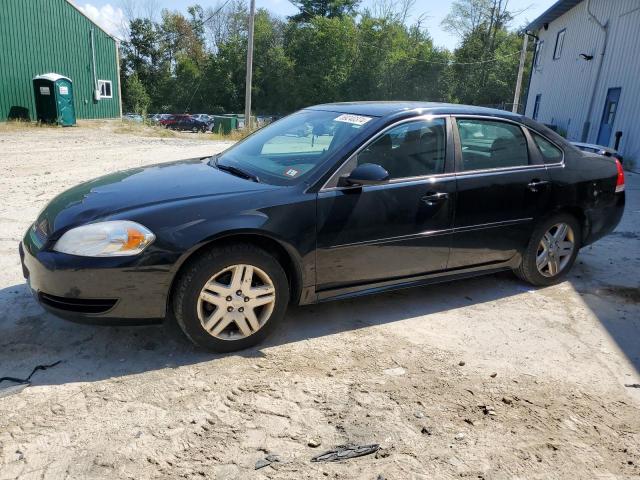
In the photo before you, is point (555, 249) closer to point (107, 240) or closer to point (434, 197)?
point (434, 197)

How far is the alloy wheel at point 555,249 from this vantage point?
178 inches

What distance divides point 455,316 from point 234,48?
56267 millimetres

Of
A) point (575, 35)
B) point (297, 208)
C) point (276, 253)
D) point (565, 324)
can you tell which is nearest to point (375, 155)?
point (297, 208)

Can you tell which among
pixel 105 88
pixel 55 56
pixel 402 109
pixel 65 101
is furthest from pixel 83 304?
pixel 105 88

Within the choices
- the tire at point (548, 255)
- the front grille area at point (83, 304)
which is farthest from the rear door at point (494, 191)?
the front grille area at point (83, 304)

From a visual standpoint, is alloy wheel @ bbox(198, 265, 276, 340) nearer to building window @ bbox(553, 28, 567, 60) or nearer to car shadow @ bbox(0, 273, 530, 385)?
car shadow @ bbox(0, 273, 530, 385)

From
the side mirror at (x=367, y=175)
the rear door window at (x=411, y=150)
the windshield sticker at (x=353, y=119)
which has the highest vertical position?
the windshield sticker at (x=353, y=119)

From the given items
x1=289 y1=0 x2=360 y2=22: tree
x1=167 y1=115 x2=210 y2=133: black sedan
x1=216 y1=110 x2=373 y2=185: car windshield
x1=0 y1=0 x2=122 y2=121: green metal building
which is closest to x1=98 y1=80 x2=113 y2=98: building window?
x1=0 y1=0 x2=122 y2=121: green metal building

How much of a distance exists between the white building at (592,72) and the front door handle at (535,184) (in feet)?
37.6

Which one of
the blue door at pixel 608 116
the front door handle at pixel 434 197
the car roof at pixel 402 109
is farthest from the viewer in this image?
the blue door at pixel 608 116

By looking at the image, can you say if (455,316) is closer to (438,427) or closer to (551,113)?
(438,427)

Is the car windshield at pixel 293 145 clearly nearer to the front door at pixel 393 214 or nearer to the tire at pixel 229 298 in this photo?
the front door at pixel 393 214

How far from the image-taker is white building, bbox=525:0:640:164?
47.6 feet

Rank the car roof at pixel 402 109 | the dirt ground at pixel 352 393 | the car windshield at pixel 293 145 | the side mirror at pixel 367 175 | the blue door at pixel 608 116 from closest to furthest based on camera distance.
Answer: the dirt ground at pixel 352 393
the side mirror at pixel 367 175
the car windshield at pixel 293 145
the car roof at pixel 402 109
the blue door at pixel 608 116
